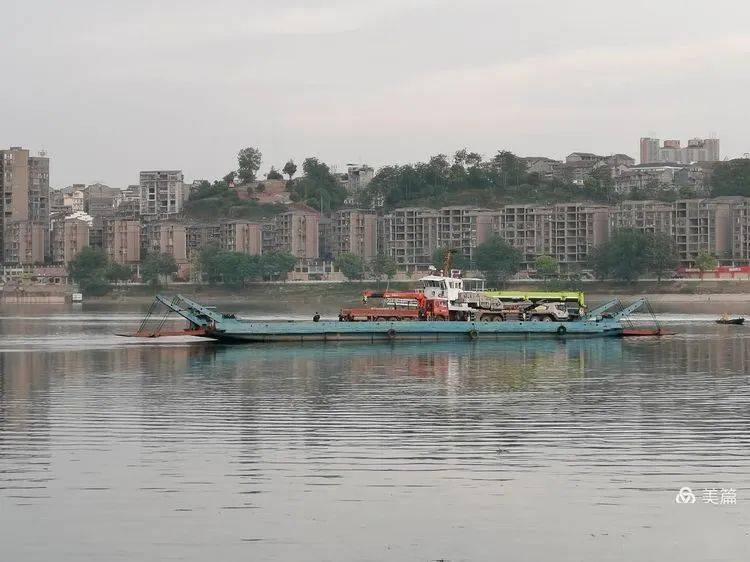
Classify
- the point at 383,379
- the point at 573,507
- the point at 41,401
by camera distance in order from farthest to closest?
the point at 383,379
the point at 41,401
the point at 573,507

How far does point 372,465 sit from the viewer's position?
27656 millimetres

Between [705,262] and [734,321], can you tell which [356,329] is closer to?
[734,321]

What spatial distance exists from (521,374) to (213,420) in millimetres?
18146

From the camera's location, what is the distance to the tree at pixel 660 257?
18850cm

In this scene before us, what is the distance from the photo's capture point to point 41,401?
40969 millimetres

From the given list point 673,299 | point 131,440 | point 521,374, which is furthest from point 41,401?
point 673,299

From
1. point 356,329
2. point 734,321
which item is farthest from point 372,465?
point 734,321

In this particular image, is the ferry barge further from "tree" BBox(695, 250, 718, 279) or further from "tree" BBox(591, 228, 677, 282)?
"tree" BBox(695, 250, 718, 279)

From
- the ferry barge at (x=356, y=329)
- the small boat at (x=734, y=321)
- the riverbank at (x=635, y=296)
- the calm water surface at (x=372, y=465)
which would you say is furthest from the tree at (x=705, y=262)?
the calm water surface at (x=372, y=465)

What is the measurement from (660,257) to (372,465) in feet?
542

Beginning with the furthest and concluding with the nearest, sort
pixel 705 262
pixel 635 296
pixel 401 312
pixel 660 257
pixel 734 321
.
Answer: pixel 705 262 < pixel 660 257 < pixel 635 296 < pixel 734 321 < pixel 401 312

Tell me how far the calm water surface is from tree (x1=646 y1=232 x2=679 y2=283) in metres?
139

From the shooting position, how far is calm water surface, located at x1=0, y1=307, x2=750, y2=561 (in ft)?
70.6

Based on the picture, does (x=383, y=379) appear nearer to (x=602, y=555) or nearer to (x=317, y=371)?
(x=317, y=371)
